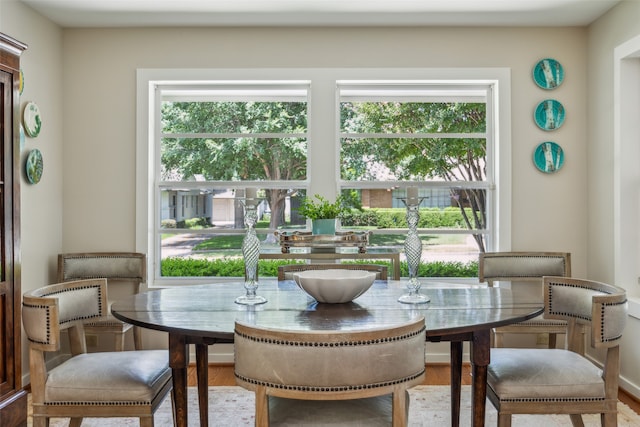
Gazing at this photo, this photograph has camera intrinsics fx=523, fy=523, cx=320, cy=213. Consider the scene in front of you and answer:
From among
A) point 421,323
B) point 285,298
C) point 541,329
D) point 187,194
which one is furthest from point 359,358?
point 187,194

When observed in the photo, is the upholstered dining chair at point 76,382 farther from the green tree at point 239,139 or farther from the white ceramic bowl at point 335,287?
the green tree at point 239,139

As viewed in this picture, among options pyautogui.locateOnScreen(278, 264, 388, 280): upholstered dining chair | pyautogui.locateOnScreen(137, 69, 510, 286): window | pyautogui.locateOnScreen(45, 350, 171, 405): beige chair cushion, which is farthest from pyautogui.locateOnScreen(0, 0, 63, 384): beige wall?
pyautogui.locateOnScreen(278, 264, 388, 280): upholstered dining chair

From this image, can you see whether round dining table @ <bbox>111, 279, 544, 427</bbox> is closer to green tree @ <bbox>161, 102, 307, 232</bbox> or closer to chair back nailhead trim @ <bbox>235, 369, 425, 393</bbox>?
chair back nailhead trim @ <bbox>235, 369, 425, 393</bbox>

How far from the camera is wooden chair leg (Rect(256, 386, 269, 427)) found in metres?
1.44

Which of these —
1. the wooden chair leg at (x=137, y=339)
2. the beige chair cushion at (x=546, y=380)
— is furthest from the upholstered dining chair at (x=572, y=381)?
the wooden chair leg at (x=137, y=339)

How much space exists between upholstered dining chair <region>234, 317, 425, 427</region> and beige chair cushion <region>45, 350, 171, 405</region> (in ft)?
2.39

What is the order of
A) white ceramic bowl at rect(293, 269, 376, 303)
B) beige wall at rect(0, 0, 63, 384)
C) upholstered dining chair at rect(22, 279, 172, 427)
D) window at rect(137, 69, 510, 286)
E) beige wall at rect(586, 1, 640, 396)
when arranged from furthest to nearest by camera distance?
1. window at rect(137, 69, 510, 286)
2. beige wall at rect(0, 0, 63, 384)
3. beige wall at rect(586, 1, 640, 396)
4. white ceramic bowl at rect(293, 269, 376, 303)
5. upholstered dining chair at rect(22, 279, 172, 427)

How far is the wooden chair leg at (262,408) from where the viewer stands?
4.72ft

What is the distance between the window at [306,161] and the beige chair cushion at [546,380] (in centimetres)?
190

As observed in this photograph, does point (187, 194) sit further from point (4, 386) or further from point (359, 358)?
point (359, 358)

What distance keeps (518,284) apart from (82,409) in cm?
305

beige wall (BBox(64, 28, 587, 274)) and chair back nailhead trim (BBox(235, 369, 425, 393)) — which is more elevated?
beige wall (BBox(64, 28, 587, 274))

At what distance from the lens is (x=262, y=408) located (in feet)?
4.73

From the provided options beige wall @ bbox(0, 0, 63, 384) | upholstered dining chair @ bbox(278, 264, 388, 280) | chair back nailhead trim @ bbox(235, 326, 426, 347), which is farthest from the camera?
beige wall @ bbox(0, 0, 63, 384)
